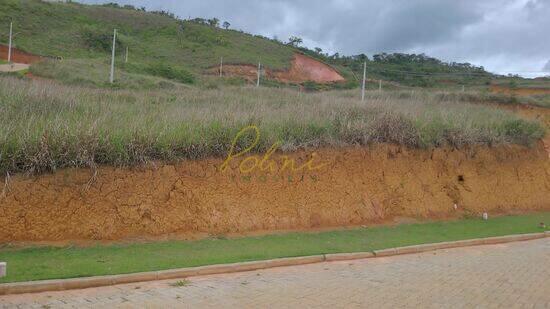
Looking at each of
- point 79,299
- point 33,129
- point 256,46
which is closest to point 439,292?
point 79,299

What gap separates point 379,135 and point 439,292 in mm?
8322

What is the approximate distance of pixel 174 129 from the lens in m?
11.9

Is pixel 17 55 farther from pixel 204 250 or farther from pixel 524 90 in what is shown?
pixel 524 90

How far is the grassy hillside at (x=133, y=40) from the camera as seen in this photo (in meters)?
45.7

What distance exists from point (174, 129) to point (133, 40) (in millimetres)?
47749

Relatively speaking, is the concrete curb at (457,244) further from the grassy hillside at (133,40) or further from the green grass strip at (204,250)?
the grassy hillside at (133,40)

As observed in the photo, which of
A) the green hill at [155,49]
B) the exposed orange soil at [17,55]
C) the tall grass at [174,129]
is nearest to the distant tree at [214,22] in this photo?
the green hill at [155,49]

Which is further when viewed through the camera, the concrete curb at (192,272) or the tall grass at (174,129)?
the tall grass at (174,129)

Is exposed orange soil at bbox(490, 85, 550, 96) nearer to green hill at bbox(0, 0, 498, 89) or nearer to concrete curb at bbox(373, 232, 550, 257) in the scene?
green hill at bbox(0, 0, 498, 89)

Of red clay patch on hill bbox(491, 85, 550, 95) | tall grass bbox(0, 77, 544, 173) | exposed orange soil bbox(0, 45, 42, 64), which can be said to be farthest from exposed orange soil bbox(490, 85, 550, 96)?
exposed orange soil bbox(0, 45, 42, 64)

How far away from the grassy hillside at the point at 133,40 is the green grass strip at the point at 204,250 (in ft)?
90.7

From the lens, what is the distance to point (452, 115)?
19.5m

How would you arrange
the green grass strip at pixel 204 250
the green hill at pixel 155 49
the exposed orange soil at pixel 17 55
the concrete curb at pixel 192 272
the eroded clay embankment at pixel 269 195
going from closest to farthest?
the concrete curb at pixel 192 272 → the green grass strip at pixel 204 250 → the eroded clay embankment at pixel 269 195 → the green hill at pixel 155 49 → the exposed orange soil at pixel 17 55

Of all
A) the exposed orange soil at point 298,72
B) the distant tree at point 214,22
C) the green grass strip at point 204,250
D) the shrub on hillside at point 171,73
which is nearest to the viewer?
the green grass strip at point 204,250
